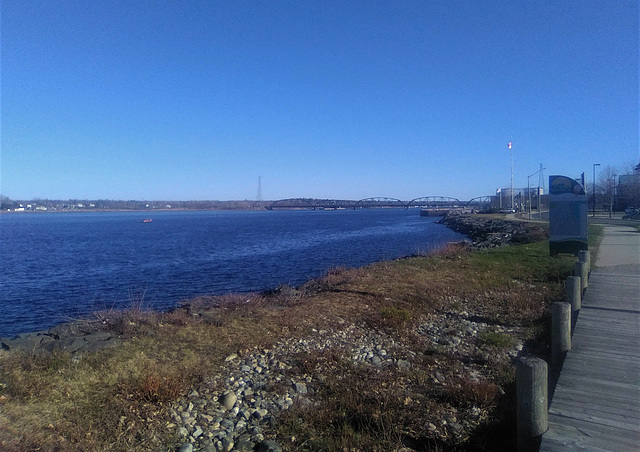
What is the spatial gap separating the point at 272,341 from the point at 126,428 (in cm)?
371

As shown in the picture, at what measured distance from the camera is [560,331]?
6.96 metres

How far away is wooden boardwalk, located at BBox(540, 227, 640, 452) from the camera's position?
4404mm

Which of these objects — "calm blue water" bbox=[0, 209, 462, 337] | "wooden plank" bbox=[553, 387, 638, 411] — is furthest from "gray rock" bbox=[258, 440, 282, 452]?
"calm blue water" bbox=[0, 209, 462, 337]

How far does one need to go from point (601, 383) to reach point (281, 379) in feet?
14.7

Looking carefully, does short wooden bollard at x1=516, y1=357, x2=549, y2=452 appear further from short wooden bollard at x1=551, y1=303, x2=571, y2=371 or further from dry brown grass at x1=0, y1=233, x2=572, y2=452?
short wooden bollard at x1=551, y1=303, x2=571, y2=371

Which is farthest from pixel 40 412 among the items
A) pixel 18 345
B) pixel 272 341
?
pixel 272 341

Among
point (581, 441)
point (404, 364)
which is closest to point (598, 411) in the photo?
point (581, 441)

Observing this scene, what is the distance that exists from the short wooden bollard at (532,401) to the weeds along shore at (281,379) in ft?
2.48

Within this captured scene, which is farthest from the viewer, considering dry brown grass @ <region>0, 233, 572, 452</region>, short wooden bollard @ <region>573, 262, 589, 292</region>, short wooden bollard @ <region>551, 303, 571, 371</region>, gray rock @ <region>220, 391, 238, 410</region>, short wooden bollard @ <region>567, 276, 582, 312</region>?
short wooden bollard @ <region>573, 262, 589, 292</region>

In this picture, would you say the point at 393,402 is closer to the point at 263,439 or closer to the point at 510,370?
the point at 263,439

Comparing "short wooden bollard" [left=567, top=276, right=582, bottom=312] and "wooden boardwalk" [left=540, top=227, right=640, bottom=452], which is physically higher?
"short wooden bollard" [left=567, top=276, right=582, bottom=312]

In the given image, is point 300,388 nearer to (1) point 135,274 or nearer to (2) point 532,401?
(2) point 532,401

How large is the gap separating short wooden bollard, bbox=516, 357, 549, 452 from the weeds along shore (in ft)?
2.48

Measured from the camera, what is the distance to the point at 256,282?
22312 mm
